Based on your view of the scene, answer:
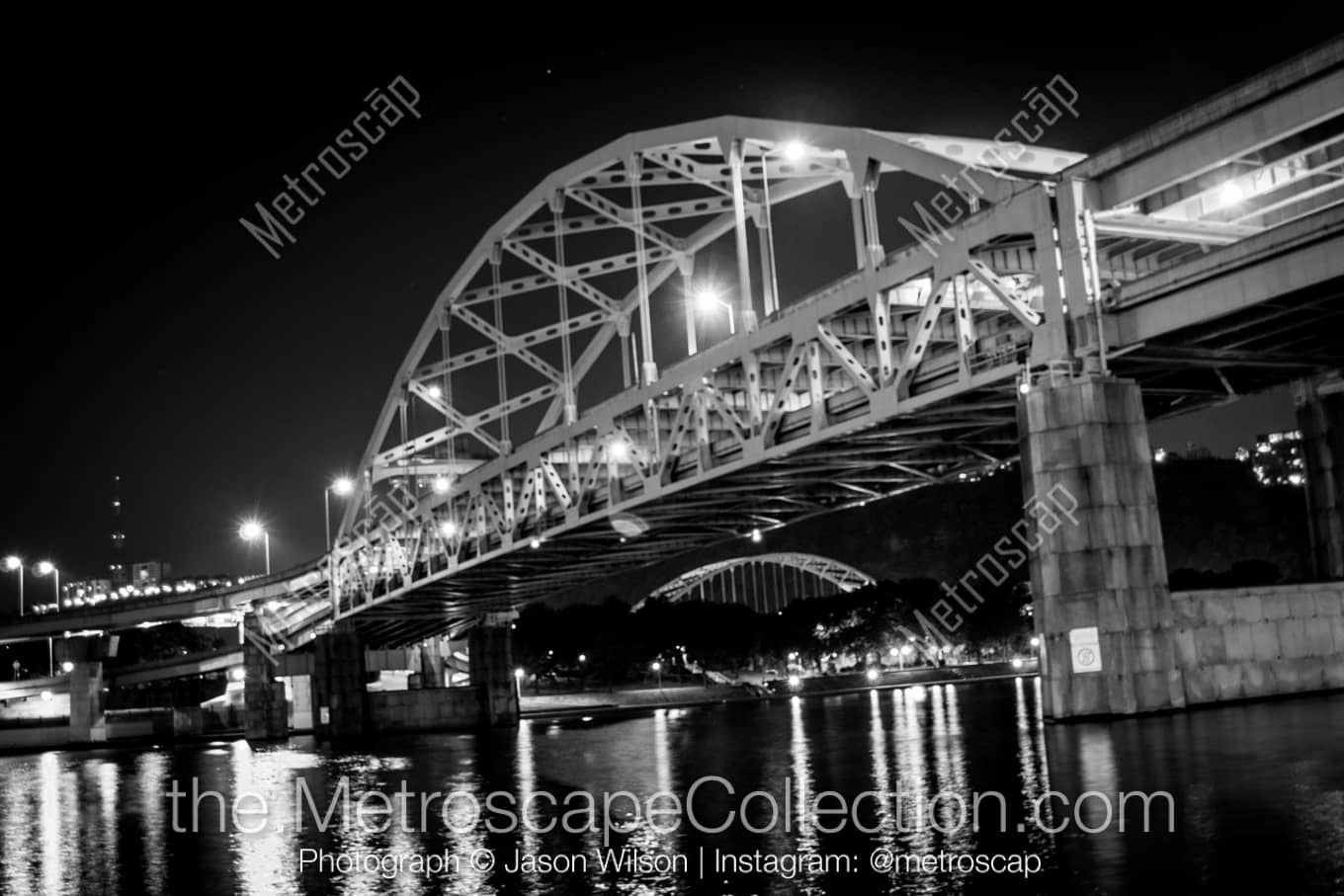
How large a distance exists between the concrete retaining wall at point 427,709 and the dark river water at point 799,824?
67.1 metres

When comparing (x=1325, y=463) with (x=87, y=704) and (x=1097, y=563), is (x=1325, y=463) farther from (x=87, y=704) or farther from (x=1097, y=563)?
(x=87, y=704)

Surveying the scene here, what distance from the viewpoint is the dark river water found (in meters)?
15.3

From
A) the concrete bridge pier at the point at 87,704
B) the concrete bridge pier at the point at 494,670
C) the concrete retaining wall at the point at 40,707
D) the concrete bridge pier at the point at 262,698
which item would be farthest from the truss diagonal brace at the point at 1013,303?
the concrete retaining wall at the point at 40,707

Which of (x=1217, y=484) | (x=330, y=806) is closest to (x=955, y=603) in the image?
(x=1217, y=484)

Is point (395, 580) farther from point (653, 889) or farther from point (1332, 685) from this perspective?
point (653, 889)

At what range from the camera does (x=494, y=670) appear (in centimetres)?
11150

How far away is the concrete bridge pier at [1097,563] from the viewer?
115 feet

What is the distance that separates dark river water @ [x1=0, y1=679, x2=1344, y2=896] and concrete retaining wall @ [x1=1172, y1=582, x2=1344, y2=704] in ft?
4.59

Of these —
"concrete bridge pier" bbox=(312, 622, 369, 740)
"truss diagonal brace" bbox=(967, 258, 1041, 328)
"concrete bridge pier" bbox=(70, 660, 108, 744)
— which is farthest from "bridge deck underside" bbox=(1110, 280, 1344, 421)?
"concrete bridge pier" bbox=(70, 660, 108, 744)

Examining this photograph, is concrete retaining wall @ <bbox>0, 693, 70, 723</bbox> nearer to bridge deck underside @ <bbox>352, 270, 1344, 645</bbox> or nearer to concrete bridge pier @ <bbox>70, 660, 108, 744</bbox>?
concrete bridge pier @ <bbox>70, 660, 108, 744</bbox>

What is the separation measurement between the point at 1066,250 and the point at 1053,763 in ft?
52.7

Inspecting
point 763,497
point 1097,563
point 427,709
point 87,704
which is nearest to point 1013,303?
point 1097,563

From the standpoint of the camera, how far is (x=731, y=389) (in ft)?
197

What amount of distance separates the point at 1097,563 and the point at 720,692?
104 metres
